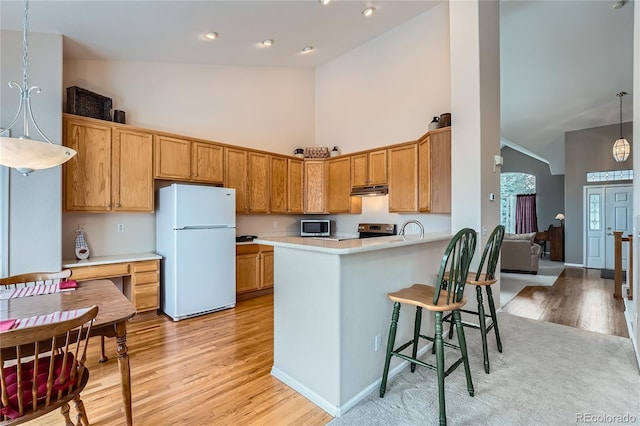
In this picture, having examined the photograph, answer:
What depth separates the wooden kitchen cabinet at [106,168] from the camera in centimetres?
326

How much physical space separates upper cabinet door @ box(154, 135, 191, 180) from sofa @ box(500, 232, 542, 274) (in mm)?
6290

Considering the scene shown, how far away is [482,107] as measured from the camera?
3.32m

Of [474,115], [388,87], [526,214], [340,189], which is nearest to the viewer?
[474,115]

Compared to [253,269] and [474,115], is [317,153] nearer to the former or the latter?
[253,269]

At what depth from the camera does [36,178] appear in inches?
115

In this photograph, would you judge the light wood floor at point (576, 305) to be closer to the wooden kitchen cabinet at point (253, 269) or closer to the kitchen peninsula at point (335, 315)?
the kitchen peninsula at point (335, 315)

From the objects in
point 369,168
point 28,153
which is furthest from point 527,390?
point 28,153

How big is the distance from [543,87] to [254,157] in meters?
5.50

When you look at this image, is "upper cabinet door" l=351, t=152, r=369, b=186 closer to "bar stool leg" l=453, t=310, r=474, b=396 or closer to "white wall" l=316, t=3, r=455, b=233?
"white wall" l=316, t=3, r=455, b=233

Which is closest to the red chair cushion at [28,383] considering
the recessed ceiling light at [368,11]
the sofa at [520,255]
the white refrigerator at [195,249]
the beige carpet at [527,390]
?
the beige carpet at [527,390]

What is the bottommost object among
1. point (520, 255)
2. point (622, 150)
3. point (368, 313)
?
point (520, 255)

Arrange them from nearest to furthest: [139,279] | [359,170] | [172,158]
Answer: [139,279], [172,158], [359,170]

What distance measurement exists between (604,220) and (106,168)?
9.89 metres

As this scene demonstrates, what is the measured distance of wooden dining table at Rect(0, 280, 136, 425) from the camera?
162 centimetres
